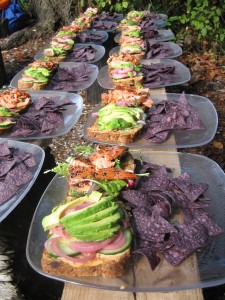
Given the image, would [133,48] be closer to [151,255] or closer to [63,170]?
[63,170]

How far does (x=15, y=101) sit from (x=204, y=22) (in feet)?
18.4

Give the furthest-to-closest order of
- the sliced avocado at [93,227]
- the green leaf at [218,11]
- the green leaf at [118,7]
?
the green leaf at [118,7]
the green leaf at [218,11]
the sliced avocado at [93,227]

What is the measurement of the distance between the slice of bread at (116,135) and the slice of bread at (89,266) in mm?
949

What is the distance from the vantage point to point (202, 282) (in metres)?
1.27

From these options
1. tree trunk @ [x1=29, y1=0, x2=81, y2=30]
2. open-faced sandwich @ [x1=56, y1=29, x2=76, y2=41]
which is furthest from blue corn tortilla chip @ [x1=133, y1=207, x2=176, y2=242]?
tree trunk @ [x1=29, y1=0, x2=81, y2=30]

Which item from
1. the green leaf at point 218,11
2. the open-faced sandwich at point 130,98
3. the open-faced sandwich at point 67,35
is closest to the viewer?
the open-faced sandwich at point 130,98

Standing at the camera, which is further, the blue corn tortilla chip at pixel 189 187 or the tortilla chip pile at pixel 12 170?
the tortilla chip pile at pixel 12 170

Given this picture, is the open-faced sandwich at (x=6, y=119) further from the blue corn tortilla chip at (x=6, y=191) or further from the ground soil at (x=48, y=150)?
the blue corn tortilla chip at (x=6, y=191)

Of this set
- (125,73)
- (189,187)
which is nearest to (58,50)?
(125,73)

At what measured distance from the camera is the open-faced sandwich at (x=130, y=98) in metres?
2.47

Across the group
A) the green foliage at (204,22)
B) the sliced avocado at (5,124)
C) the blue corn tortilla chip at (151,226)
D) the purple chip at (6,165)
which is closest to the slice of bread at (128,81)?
the sliced avocado at (5,124)

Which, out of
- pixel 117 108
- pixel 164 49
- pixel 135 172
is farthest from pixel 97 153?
pixel 164 49

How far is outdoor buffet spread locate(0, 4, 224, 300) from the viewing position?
1.31 m

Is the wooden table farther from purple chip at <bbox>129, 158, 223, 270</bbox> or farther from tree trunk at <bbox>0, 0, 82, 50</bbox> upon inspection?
tree trunk at <bbox>0, 0, 82, 50</bbox>
